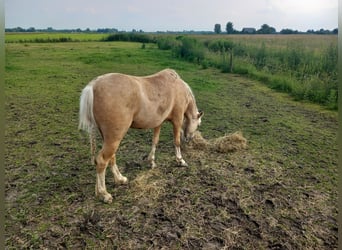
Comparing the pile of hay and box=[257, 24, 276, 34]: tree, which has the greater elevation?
box=[257, 24, 276, 34]: tree

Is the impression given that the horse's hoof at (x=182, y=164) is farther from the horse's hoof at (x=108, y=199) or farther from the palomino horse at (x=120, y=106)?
the horse's hoof at (x=108, y=199)

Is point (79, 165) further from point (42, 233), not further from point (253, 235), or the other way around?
point (253, 235)

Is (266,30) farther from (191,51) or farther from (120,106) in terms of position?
(120,106)

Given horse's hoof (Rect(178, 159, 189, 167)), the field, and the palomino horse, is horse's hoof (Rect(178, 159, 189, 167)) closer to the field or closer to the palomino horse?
the field

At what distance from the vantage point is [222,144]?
4.99m

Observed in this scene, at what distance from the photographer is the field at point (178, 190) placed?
2891 mm

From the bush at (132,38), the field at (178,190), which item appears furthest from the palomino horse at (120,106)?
the bush at (132,38)

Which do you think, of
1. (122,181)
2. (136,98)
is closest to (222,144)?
(122,181)

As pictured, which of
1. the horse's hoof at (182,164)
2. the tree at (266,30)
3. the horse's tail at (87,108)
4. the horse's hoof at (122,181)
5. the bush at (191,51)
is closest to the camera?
the horse's tail at (87,108)

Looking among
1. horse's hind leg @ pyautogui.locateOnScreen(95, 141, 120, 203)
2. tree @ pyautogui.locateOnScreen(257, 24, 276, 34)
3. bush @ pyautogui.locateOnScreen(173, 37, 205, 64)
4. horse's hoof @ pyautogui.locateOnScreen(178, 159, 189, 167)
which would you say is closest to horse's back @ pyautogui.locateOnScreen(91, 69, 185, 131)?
horse's hind leg @ pyautogui.locateOnScreen(95, 141, 120, 203)

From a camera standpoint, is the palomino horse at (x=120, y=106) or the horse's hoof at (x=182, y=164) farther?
the horse's hoof at (x=182, y=164)

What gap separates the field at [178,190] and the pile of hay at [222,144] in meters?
0.11

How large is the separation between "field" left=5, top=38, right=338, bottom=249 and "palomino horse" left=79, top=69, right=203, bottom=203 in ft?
1.56

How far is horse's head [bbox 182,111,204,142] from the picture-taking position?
486 cm
